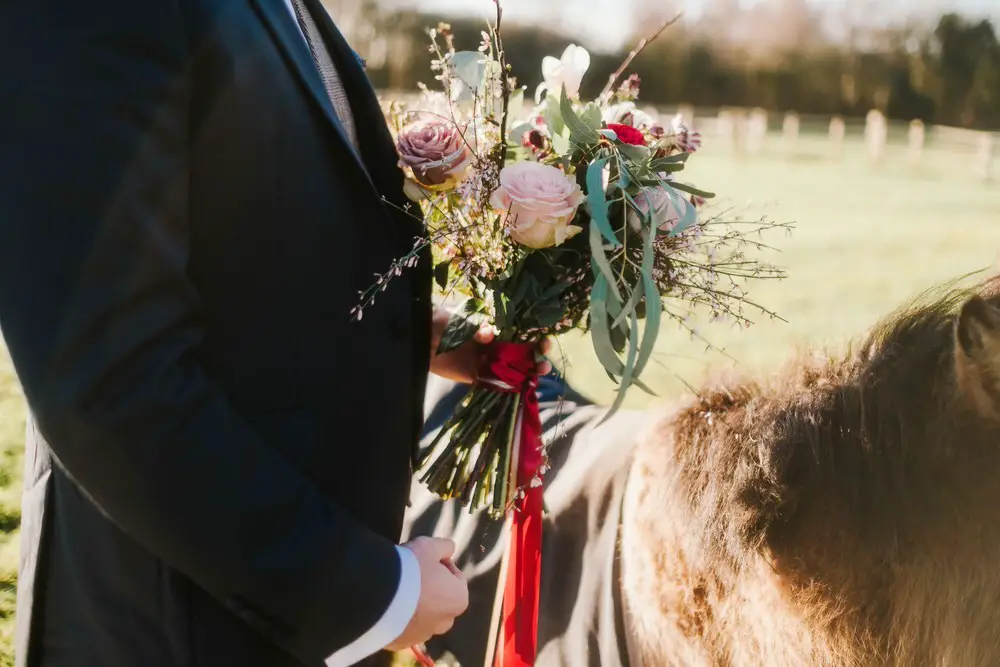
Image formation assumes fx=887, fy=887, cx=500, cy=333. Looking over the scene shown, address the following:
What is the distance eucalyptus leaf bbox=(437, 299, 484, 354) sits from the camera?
1.80 meters

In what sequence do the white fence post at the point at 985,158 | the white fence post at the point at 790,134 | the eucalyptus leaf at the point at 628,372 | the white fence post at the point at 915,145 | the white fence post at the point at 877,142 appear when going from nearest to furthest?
the eucalyptus leaf at the point at 628,372
the white fence post at the point at 985,158
the white fence post at the point at 915,145
the white fence post at the point at 877,142
the white fence post at the point at 790,134

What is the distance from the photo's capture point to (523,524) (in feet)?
6.02

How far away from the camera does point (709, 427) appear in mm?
1845

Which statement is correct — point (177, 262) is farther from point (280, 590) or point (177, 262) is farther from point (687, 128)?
point (687, 128)

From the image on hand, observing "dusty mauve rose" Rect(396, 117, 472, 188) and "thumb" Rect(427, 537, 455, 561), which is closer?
"thumb" Rect(427, 537, 455, 561)

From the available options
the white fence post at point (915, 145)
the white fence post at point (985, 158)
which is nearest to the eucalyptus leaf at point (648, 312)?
the white fence post at point (985, 158)

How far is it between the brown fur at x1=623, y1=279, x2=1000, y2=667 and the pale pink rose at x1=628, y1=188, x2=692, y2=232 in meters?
0.45

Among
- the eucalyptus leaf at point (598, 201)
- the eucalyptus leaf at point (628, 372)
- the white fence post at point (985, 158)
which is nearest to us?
the eucalyptus leaf at point (628, 372)

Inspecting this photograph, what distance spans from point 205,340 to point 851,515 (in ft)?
3.69

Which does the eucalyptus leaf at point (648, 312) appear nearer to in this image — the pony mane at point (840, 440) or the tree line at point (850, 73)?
the pony mane at point (840, 440)

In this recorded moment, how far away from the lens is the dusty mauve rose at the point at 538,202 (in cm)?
149

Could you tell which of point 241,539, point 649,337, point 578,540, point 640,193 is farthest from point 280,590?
point 578,540

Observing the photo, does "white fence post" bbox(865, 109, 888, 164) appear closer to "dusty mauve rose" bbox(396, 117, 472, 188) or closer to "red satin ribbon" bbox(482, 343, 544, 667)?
"red satin ribbon" bbox(482, 343, 544, 667)

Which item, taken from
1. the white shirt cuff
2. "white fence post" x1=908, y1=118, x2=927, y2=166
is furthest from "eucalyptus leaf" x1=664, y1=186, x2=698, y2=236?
"white fence post" x1=908, y1=118, x2=927, y2=166
